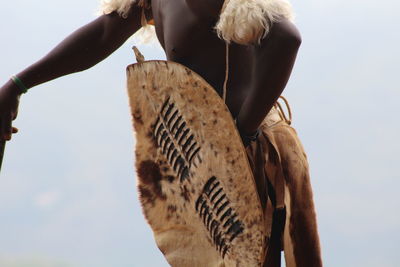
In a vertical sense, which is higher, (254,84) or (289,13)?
(289,13)

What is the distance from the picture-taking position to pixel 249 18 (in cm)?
177

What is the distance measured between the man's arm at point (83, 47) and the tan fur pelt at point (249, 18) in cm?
44

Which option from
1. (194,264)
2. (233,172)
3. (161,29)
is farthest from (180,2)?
(194,264)

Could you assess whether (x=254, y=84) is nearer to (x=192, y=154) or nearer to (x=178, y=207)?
(x=192, y=154)

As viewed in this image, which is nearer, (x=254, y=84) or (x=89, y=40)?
(x=254, y=84)

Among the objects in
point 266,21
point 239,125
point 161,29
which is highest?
point 161,29

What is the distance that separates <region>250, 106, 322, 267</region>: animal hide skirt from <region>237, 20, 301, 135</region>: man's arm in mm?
103

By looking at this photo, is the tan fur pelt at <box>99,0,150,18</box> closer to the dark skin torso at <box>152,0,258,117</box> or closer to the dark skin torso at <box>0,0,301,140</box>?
the dark skin torso at <box>0,0,301,140</box>

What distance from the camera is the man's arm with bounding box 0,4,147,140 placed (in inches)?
86.4

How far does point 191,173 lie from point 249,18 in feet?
1.12

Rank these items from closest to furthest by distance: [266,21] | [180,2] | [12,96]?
[266,21], [180,2], [12,96]

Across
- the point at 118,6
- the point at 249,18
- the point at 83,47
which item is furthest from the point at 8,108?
the point at 249,18

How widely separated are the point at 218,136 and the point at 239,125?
0.07m

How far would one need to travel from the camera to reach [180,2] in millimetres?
1947
